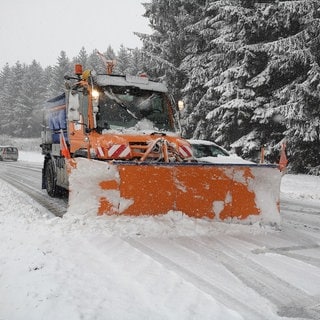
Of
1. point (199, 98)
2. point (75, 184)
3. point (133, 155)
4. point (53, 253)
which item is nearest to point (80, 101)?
point (133, 155)

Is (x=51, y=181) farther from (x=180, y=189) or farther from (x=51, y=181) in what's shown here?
(x=180, y=189)

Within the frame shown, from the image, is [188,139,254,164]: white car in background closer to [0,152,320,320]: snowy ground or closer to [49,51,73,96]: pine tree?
[0,152,320,320]: snowy ground

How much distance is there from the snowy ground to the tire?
10.3ft

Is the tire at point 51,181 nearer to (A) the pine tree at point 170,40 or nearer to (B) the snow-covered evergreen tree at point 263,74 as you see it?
(B) the snow-covered evergreen tree at point 263,74

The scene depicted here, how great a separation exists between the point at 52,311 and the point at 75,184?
127 inches

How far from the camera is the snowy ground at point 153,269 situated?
3373mm

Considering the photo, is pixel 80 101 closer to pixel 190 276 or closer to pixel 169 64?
pixel 190 276

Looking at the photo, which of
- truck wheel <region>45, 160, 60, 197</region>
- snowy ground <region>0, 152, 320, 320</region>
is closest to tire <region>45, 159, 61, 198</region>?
truck wheel <region>45, 160, 60, 197</region>

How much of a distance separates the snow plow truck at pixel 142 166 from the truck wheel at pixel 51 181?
194cm

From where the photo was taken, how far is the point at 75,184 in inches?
248

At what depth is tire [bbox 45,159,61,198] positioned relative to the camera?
1021 centimetres

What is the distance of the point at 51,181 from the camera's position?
1048 cm

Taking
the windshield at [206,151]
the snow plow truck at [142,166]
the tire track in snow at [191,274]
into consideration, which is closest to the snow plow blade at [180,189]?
the snow plow truck at [142,166]

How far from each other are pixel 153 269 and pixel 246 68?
1499 centimetres
